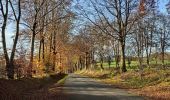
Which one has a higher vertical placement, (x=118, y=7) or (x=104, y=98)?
(x=118, y=7)

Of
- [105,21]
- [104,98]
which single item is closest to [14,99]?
[104,98]

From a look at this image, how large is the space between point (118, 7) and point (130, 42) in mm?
32434

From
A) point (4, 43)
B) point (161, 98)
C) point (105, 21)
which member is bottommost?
point (161, 98)

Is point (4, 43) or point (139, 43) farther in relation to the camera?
point (139, 43)

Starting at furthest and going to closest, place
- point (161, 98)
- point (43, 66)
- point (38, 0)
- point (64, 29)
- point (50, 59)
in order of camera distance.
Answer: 1. point (64, 29)
2. point (50, 59)
3. point (43, 66)
4. point (38, 0)
5. point (161, 98)

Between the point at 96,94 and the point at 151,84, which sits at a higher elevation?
the point at 151,84

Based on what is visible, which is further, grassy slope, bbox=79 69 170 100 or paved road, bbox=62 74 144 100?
grassy slope, bbox=79 69 170 100

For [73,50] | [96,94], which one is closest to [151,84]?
[96,94]

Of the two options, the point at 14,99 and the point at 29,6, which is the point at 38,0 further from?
the point at 14,99

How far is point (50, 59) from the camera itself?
6219 cm

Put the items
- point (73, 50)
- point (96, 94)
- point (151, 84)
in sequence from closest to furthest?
point (96, 94) → point (151, 84) → point (73, 50)

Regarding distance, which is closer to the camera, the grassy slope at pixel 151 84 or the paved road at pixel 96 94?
the paved road at pixel 96 94

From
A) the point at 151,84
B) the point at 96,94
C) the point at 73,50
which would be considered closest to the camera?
the point at 96,94

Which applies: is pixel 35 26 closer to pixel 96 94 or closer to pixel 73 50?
pixel 96 94
